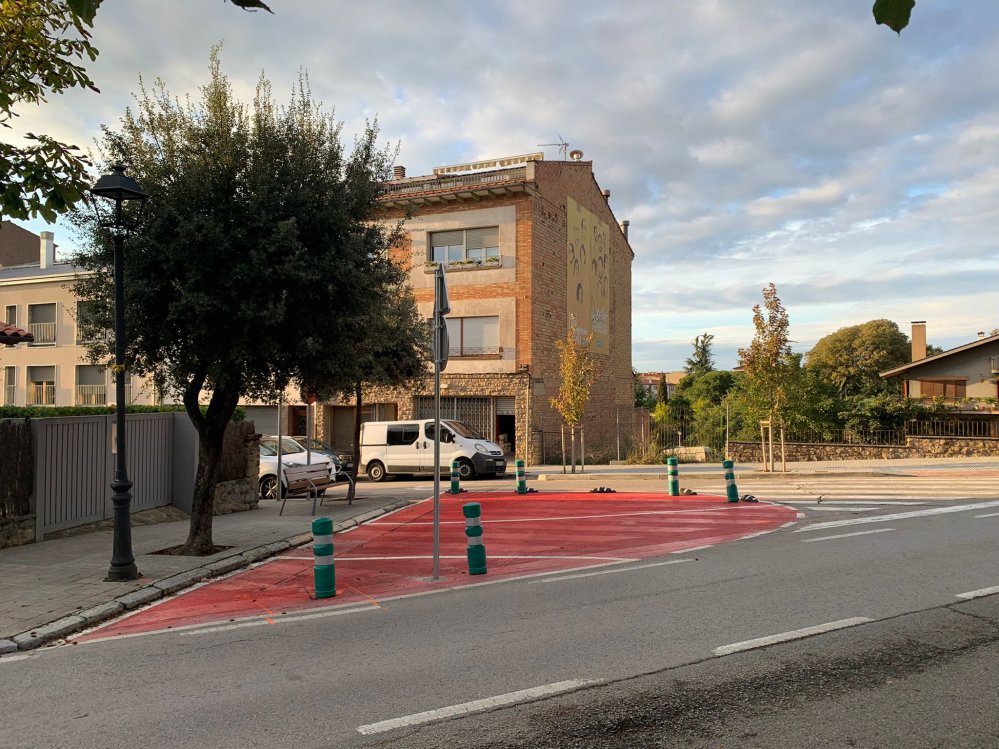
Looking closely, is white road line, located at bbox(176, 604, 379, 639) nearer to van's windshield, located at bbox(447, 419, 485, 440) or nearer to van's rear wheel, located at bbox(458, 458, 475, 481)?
van's rear wheel, located at bbox(458, 458, 475, 481)

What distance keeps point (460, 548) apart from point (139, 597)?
14.0 ft

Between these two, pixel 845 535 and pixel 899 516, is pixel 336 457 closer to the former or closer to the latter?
pixel 899 516

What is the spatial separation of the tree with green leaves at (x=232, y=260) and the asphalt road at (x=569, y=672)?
3834 millimetres

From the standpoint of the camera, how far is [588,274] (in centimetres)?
3419

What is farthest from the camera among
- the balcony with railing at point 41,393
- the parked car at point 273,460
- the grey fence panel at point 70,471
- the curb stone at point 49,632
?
the balcony with railing at point 41,393

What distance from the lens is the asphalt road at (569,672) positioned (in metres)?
4.01

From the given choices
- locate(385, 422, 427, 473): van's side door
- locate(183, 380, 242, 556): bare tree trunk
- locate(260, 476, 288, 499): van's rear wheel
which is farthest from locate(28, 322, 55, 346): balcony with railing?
locate(183, 380, 242, 556): bare tree trunk

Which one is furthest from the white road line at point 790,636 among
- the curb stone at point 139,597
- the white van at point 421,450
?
the white van at point 421,450

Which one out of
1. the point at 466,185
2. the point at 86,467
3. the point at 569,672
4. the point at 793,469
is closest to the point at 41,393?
the point at 466,185

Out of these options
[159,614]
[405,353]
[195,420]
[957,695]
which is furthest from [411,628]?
[405,353]

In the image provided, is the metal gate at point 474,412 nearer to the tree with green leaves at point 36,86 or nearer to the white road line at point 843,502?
the white road line at point 843,502

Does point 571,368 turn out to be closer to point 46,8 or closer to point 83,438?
point 83,438

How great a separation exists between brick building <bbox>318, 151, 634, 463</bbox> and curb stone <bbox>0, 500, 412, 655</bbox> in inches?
695

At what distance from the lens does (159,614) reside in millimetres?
7176
